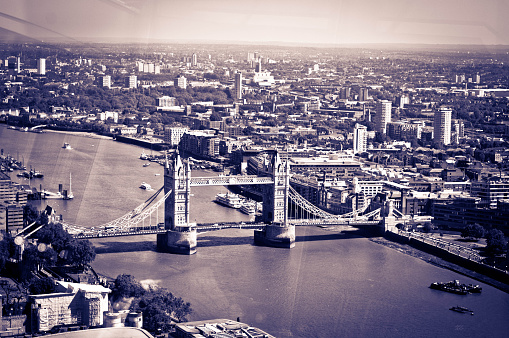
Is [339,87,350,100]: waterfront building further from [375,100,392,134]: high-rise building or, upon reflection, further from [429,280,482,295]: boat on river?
[429,280,482,295]: boat on river

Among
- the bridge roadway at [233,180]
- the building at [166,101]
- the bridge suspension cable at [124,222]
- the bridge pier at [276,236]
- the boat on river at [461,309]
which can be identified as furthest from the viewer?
the building at [166,101]

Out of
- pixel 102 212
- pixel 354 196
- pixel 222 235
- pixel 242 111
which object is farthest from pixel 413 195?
pixel 242 111

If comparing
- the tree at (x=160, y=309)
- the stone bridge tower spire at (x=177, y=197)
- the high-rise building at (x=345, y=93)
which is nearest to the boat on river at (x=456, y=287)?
the tree at (x=160, y=309)

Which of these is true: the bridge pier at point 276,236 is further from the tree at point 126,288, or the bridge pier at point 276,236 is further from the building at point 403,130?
the building at point 403,130

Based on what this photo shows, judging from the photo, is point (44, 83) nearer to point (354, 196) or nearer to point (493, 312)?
point (354, 196)

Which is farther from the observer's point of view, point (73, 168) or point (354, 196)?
point (73, 168)

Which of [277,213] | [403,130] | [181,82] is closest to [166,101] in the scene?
[181,82]
